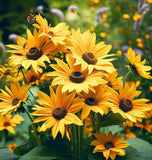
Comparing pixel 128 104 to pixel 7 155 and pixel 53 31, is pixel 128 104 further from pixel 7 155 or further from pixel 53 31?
pixel 7 155

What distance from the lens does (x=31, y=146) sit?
81cm

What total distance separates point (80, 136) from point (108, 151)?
0.10m

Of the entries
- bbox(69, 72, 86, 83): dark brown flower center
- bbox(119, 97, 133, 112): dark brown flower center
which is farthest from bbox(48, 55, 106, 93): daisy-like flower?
bbox(119, 97, 133, 112): dark brown flower center

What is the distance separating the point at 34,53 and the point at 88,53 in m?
0.14

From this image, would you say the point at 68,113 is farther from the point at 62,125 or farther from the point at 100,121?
the point at 100,121

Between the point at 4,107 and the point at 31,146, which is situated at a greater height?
the point at 4,107

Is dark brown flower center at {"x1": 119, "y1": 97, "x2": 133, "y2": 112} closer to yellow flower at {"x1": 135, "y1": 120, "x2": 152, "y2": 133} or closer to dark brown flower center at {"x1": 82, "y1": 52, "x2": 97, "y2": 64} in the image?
dark brown flower center at {"x1": 82, "y1": 52, "x2": 97, "y2": 64}

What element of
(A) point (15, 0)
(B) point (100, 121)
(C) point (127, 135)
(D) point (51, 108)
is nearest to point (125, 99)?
(B) point (100, 121)

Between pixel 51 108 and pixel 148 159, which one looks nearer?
pixel 51 108

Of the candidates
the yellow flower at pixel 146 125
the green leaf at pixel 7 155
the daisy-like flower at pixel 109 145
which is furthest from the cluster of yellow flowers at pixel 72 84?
the yellow flower at pixel 146 125

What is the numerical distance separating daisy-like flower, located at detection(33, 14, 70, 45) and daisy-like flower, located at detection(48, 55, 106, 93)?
5 cm

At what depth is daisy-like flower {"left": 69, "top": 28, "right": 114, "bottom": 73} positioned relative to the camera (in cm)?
60

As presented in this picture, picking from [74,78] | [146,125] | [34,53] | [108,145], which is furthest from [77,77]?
[146,125]

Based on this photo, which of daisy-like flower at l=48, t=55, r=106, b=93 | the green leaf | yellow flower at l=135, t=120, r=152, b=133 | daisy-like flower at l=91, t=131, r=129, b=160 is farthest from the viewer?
yellow flower at l=135, t=120, r=152, b=133
